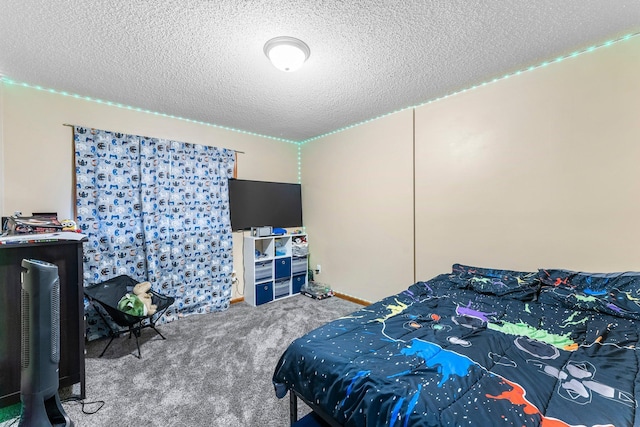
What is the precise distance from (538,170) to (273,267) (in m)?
3.34

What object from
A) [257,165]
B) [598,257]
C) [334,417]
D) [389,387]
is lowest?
[334,417]

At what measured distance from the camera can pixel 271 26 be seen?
180 centimetres

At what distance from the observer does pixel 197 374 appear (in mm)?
2203

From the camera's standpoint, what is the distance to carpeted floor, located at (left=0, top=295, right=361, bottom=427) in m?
1.76

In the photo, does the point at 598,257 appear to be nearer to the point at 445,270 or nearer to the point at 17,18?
the point at 445,270

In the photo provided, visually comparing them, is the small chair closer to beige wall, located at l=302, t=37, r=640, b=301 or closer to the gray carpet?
the gray carpet

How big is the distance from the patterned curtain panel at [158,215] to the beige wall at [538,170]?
8.95 ft

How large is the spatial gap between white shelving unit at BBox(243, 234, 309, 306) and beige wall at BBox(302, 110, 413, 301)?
0.32m

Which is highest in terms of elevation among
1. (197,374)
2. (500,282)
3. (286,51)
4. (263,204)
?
(286,51)

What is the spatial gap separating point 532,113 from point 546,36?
2.16ft

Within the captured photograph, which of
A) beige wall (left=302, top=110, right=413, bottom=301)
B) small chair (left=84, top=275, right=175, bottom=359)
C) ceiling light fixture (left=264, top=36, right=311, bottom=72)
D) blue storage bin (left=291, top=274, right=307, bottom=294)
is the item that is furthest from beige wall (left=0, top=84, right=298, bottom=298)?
blue storage bin (left=291, top=274, right=307, bottom=294)

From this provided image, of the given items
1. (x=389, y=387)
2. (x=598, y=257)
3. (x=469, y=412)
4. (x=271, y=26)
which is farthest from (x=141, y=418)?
(x=598, y=257)

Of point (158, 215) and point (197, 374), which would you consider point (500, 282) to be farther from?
point (158, 215)

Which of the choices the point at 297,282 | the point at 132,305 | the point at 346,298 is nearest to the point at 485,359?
the point at 346,298
